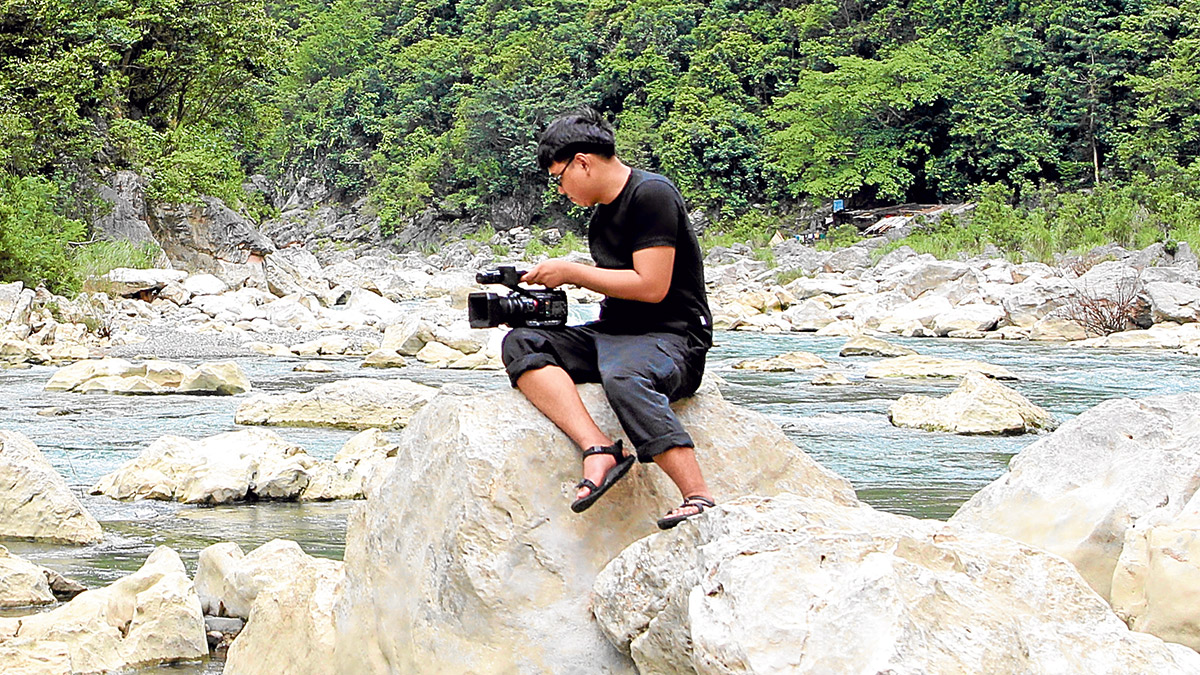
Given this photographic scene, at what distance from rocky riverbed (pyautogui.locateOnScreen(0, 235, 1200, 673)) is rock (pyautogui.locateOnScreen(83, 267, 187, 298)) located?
61 mm

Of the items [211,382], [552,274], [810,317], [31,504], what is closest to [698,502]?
[552,274]

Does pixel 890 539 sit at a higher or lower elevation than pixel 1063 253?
higher

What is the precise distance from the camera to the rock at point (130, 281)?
21188mm

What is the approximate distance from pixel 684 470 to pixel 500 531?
0.45 meters

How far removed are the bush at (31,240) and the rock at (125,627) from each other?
16620 millimetres

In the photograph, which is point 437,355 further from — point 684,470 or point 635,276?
point 684,470

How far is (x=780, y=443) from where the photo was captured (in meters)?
3.27

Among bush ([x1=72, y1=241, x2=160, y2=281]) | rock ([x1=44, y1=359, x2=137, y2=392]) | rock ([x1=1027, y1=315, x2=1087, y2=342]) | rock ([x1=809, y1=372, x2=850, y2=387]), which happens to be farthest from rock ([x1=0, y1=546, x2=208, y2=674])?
bush ([x1=72, y1=241, x2=160, y2=281])

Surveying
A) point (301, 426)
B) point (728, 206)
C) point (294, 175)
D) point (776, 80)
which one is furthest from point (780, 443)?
point (294, 175)

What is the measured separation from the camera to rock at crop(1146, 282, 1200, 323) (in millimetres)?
A: 18531

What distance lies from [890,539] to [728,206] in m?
45.3

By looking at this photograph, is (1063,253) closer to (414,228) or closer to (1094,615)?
(1094,615)

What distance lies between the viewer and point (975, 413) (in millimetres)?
9656

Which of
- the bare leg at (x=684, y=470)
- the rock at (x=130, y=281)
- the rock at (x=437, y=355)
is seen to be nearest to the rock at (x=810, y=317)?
the rock at (x=437, y=355)
